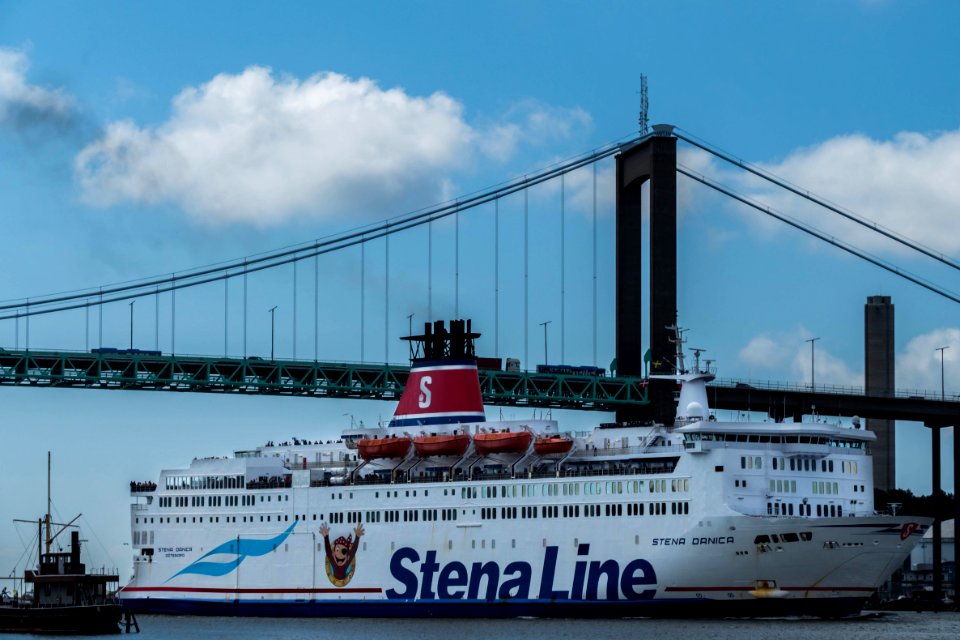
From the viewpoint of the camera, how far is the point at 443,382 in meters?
64.8

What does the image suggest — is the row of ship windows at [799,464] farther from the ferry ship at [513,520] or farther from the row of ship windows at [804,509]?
the row of ship windows at [804,509]

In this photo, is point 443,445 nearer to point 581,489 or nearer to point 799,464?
point 581,489

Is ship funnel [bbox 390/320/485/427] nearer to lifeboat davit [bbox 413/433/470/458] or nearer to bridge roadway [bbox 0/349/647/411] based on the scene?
lifeboat davit [bbox 413/433/470/458]

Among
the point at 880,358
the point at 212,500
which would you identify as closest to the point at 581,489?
the point at 212,500

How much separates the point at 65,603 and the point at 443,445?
12907 millimetres

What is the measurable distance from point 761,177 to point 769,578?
31.8 metres

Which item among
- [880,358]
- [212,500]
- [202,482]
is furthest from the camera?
[880,358]

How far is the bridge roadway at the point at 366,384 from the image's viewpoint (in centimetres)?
8262

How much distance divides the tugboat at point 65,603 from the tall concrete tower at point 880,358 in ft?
206

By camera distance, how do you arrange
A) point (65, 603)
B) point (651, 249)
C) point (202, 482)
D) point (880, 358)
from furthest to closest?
point (880, 358), point (651, 249), point (202, 482), point (65, 603)

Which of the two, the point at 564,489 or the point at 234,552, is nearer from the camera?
the point at 564,489

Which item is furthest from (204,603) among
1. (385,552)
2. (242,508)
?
(385,552)

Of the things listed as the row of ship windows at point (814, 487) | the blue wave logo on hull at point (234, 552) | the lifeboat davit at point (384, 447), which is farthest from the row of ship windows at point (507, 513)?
the row of ship windows at point (814, 487)

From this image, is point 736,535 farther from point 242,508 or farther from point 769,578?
point 242,508
